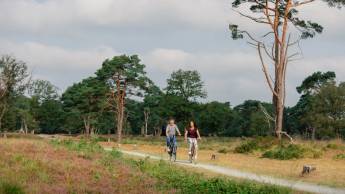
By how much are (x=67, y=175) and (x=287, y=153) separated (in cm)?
1495

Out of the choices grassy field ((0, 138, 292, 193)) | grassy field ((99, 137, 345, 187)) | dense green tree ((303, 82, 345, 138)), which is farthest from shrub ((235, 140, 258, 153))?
dense green tree ((303, 82, 345, 138))

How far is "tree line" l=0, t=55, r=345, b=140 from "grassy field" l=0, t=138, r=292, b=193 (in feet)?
65.0

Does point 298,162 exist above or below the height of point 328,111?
below

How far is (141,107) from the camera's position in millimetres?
123250

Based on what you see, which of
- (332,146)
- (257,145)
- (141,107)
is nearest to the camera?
(332,146)

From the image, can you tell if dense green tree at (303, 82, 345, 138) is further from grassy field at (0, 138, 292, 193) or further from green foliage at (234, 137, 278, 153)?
grassy field at (0, 138, 292, 193)

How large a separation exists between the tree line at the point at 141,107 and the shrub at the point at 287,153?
764cm

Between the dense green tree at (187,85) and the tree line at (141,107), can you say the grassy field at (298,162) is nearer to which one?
the tree line at (141,107)

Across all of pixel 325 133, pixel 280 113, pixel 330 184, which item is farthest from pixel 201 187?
pixel 325 133

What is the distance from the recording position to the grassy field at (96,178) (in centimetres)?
1341

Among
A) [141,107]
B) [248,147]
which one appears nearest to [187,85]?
[141,107]

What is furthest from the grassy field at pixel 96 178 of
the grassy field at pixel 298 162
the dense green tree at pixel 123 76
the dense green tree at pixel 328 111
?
the dense green tree at pixel 328 111

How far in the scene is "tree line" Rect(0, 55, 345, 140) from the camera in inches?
2751

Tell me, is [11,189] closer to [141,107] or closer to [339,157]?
[339,157]
